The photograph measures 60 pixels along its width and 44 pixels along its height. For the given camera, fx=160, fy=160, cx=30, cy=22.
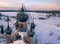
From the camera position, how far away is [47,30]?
4.01 metres

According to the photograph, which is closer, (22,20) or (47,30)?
(22,20)

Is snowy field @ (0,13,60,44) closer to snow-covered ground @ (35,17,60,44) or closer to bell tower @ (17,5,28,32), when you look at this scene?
snow-covered ground @ (35,17,60,44)

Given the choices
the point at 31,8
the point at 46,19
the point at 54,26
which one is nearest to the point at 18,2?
the point at 31,8

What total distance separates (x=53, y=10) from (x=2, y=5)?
1.25 metres

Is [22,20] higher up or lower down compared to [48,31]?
higher up

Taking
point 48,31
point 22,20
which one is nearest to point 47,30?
point 48,31

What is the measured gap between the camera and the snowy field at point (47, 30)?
3764 mm

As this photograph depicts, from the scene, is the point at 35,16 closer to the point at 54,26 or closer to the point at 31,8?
the point at 31,8

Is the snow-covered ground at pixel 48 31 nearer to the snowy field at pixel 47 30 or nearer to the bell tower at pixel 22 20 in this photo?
the snowy field at pixel 47 30

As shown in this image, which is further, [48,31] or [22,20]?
[48,31]

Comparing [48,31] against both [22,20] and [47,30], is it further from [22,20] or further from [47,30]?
[22,20]

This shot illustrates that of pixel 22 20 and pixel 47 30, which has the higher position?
pixel 22 20

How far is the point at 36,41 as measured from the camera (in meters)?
3.57

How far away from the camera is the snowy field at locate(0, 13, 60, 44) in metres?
3.76
